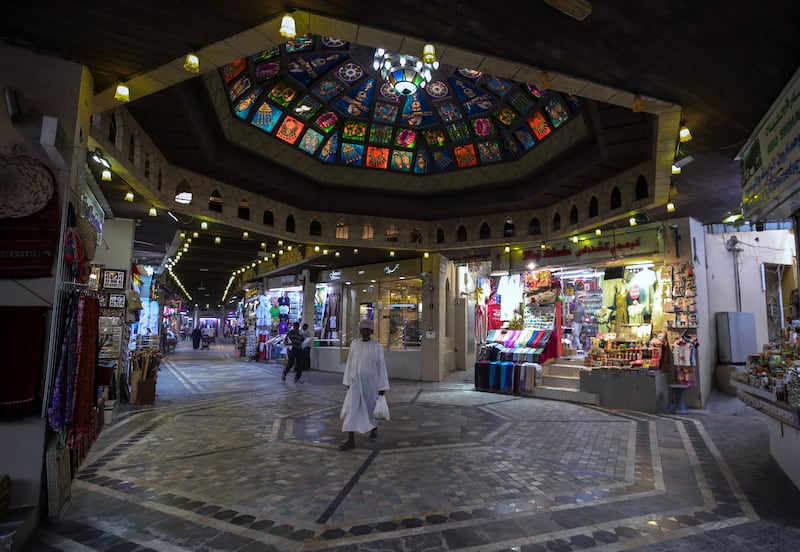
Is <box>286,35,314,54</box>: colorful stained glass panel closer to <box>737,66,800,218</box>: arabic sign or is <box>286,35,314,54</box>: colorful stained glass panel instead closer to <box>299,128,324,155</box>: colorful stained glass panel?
<box>299,128,324,155</box>: colorful stained glass panel

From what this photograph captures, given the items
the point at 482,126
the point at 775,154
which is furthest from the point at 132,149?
the point at 775,154

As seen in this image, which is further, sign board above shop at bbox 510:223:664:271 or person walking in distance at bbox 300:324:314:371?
person walking in distance at bbox 300:324:314:371

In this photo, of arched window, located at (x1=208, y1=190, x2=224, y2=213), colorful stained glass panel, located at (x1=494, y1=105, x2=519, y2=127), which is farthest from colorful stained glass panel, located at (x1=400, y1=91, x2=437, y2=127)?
arched window, located at (x1=208, y1=190, x2=224, y2=213)

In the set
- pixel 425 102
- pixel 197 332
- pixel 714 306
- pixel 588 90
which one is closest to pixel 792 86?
pixel 588 90

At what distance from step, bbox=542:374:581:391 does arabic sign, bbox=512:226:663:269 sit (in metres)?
2.94

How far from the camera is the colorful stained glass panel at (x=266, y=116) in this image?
9.54 metres

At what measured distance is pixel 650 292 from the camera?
989 cm

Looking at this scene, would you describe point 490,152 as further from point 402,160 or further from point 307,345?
point 307,345

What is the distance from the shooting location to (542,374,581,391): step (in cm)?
1007

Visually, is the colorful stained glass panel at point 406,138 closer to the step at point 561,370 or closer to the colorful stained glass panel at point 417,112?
the colorful stained glass panel at point 417,112

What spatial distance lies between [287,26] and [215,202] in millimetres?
7030

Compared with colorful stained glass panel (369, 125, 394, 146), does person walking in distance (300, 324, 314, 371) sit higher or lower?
lower

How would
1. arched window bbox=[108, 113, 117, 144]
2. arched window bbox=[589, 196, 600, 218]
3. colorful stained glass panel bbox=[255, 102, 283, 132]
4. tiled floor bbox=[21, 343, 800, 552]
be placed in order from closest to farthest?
tiled floor bbox=[21, 343, 800, 552]
arched window bbox=[108, 113, 117, 144]
colorful stained glass panel bbox=[255, 102, 283, 132]
arched window bbox=[589, 196, 600, 218]

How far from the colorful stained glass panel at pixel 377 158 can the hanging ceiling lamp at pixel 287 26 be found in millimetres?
8243
